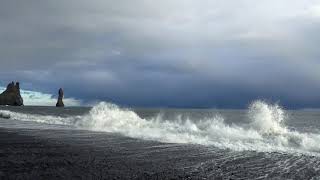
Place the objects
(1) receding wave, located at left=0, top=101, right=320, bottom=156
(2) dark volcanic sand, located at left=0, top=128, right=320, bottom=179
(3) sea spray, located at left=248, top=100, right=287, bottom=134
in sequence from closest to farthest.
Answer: (2) dark volcanic sand, located at left=0, top=128, right=320, bottom=179
(1) receding wave, located at left=0, top=101, right=320, bottom=156
(3) sea spray, located at left=248, top=100, right=287, bottom=134

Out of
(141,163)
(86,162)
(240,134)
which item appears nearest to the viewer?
(86,162)

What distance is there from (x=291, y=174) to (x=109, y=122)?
34.5 m

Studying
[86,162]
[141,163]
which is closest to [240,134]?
[141,163]

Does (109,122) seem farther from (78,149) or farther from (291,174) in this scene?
(291,174)

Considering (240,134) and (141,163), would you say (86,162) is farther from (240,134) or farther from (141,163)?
(240,134)

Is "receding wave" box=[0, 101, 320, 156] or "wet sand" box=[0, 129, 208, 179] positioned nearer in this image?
"wet sand" box=[0, 129, 208, 179]

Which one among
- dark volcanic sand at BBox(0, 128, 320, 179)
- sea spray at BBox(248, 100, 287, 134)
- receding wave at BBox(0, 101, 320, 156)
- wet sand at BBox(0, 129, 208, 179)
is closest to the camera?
wet sand at BBox(0, 129, 208, 179)

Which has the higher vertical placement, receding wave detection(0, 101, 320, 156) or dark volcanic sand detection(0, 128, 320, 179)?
receding wave detection(0, 101, 320, 156)

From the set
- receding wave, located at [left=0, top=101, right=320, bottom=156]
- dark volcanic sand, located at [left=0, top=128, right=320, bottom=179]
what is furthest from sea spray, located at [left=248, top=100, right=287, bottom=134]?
dark volcanic sand, located at [left=0, top=128, right=320, bottom=179]

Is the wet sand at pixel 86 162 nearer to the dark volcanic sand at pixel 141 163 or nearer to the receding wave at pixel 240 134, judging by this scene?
the dark volcanic sand at pixel 141 163

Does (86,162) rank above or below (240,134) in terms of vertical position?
below

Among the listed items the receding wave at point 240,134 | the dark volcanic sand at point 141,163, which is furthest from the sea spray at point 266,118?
the dark volcanic sand at point 141,163

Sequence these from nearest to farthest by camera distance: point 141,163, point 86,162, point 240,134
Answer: point 86,162
point 141,163
point 240,134

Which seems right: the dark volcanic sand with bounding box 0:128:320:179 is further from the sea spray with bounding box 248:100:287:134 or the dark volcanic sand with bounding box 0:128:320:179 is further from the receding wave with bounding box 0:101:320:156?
the sea spray with bounding box 248:100:287:134
